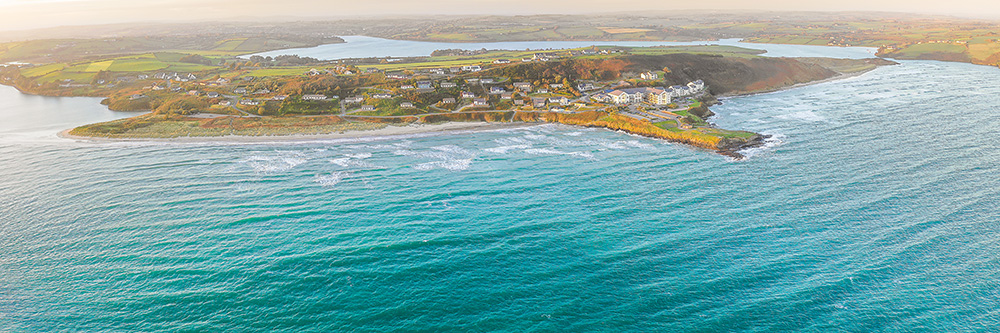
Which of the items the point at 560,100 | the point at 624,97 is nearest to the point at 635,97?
the point at 624,97

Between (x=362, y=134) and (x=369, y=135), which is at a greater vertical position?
(x=362, y=134)

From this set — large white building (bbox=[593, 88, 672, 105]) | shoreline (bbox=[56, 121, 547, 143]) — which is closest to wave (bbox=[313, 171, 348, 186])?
shoreline (bbox=[56, 121, 547, 143])

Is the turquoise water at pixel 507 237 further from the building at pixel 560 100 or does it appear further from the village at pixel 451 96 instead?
the building at pixel 560 100

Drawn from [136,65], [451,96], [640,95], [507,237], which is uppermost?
[136,65]

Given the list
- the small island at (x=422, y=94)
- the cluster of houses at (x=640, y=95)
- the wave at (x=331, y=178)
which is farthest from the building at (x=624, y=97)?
the wave at (x=331, y=178)

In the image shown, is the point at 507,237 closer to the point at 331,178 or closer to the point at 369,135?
the point at 331,178

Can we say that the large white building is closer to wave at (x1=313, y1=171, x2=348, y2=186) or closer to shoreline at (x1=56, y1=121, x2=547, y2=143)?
shoreline at (x1=56, y1=121, x2=547, y2=143)
